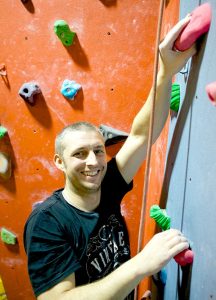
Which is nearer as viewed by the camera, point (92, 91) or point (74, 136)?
point (74, 136)

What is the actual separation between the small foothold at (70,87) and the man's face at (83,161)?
17.0 inches

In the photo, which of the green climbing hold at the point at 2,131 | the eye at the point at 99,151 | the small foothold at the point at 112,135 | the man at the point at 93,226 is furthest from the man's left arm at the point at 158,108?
the green climbing hold at the point at 2,131

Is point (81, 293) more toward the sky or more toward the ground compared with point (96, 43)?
more toward the ground

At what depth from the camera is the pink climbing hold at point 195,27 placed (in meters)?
0.64

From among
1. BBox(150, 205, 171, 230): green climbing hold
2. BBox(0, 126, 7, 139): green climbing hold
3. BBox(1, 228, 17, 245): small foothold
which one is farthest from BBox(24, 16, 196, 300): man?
BBox(1, 228, 17, 245): small foothold

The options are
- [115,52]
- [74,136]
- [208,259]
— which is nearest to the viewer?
[208,259]

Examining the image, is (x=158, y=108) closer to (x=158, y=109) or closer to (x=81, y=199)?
(x=158, y=109)

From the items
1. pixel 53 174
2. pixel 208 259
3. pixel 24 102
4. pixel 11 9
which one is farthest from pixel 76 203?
pixel 11 9

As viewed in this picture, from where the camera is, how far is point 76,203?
0.97m

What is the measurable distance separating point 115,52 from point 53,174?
2.21 ft

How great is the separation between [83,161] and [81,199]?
13 centimetres

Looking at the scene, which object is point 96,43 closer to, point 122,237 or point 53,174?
point 53,174

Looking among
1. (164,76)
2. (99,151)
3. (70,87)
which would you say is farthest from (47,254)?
(70,87)

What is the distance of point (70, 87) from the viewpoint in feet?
4.45
